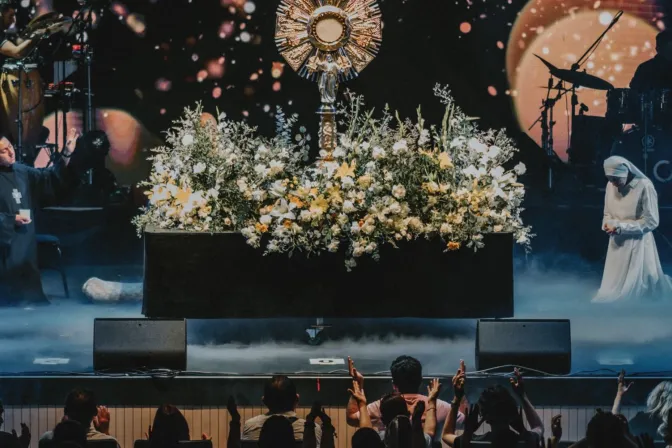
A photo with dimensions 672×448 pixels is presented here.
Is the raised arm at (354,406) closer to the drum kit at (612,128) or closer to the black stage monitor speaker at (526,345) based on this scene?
the black stage monitor speaker at (526,345)

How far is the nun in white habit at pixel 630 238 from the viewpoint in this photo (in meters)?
9.28

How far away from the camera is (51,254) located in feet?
31.6

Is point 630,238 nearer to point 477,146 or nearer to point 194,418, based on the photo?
point 477,146

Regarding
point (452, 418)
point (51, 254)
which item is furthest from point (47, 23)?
point (452, 418)

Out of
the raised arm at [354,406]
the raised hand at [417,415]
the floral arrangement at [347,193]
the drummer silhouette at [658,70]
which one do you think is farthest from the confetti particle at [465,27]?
the raised hand at [417,415]

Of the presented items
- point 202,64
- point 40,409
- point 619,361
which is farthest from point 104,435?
point 202,64

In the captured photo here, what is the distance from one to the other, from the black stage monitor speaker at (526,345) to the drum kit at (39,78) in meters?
4.26

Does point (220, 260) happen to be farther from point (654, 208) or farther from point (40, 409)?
point (654, 208)

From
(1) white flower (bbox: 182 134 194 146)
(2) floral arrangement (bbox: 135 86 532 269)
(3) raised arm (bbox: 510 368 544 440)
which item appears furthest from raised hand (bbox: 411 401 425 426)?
(1) white flower (bbox: 182 134 194 146)

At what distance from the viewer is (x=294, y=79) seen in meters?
9.86

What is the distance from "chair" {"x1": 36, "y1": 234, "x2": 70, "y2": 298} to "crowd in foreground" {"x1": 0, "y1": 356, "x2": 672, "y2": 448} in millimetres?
4253

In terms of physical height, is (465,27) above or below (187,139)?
above

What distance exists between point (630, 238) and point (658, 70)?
147cm

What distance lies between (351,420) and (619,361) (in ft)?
8.70
